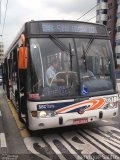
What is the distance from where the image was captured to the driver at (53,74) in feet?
25.4

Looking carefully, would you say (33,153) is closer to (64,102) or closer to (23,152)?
(23,152)

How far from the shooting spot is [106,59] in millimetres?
8492

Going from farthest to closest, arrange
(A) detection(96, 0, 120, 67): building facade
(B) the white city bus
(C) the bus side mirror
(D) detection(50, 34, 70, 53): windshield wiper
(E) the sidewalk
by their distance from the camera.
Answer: (A) detection(96, 0, 120, 67): building facade → (D) detection(50, 34, 70, 53): windshield wiper → (B) the white city bus → (C) the bus side mirror → (E) the sidewalk

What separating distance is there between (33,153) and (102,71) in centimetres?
284

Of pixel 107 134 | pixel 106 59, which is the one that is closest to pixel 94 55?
pixel 106 59

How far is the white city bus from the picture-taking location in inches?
301

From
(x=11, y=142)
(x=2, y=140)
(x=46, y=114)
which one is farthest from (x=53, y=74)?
(x=2, y=140)

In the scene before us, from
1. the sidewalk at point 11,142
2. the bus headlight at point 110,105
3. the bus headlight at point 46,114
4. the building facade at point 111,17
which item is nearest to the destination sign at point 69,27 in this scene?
the bus headlight at point 110,105

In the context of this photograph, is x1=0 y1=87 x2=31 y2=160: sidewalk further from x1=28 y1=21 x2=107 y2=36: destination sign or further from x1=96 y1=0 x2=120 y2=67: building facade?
x1=96 y1=0 x2=120 y2=67: building facade

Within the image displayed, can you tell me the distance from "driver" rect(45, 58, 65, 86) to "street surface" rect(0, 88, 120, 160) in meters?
1.45

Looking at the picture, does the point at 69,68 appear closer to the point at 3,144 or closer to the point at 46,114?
the point at 46,114

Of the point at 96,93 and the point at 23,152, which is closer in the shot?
the point at 23,152

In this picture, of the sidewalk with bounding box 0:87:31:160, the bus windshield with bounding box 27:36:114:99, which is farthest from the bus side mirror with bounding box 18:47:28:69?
the sidewalk with bounding box 0:87:31:160

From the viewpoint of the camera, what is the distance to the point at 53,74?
7.82 metres
